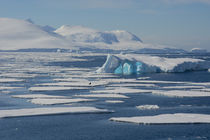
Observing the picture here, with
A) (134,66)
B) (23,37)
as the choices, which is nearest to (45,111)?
(134,66)

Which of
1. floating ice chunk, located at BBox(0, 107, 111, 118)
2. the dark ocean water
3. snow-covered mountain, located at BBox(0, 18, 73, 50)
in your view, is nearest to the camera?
the dark ocean water

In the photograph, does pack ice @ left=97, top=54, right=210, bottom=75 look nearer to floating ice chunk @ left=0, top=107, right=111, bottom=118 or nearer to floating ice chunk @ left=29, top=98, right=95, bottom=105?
floating ice chunk @ left=29, top=98, right=95, bottom=105

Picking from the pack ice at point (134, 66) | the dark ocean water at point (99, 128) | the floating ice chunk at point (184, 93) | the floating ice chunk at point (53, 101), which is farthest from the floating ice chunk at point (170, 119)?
the pack ice at point (134, 66)

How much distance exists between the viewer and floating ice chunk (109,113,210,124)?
13516 mm

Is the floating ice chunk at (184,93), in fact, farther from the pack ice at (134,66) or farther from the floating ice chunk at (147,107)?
the pack ice at (134,66)

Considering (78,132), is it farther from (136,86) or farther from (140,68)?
(140,68)

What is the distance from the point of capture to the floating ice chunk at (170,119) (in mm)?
13516

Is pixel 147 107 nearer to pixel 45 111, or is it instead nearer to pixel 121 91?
pixel 45 111

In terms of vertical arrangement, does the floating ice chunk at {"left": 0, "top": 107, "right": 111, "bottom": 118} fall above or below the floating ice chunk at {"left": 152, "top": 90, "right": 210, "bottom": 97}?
below

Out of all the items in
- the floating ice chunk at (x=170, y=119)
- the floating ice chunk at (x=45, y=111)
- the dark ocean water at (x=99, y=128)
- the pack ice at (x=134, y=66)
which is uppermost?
the pack ice at (x=134, y=66)

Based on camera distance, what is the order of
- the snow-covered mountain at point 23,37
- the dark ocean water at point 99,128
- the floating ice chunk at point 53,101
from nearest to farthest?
the dark ocean water at point 99,128
the floating ice chunk at point 53,101
the snow-covered mountain at point 23,37

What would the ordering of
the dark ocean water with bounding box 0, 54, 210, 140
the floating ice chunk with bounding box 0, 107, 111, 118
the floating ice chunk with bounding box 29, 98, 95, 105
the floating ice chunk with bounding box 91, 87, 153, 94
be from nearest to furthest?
the dark ocean water with bounding box 0, 54, 210, 140
the floating ice chunk with bounding box 0, 107, 111, 118
the floating ice chunk with bounding box 29, 98, 95, 105
the floating ice chunk with bounding box 91, 87, 153, 94

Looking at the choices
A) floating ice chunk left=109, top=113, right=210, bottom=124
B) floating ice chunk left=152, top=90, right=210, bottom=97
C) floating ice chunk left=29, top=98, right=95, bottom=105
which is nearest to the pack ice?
floating ice chunk left=152, top=90, right=210, bottom=97

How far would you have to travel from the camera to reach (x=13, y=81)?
28094 mm
